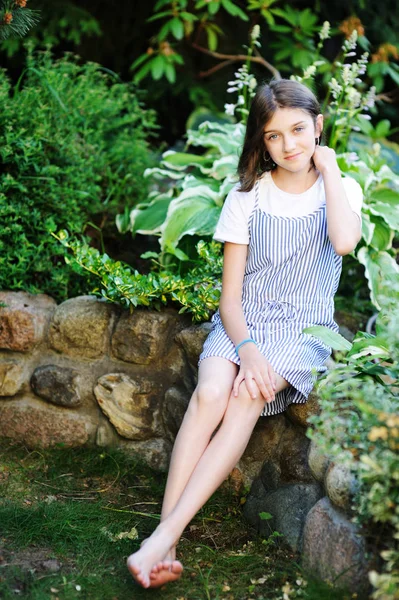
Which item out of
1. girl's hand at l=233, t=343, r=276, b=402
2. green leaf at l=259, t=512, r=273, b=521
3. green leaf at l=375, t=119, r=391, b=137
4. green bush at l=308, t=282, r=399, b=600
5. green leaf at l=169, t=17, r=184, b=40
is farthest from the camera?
green leaf at l=375, t=119, r=391, b=137

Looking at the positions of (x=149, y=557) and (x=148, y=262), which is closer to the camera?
(x=149, y=557)

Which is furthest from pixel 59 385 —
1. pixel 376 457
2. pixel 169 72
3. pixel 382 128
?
pixel 382 128

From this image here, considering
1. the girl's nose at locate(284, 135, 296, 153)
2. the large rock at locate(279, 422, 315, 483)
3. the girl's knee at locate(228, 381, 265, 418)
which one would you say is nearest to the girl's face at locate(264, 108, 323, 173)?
the girl's nose at locate(284, 135, 296, 153)

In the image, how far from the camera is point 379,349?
2064mm

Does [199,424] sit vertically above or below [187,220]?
below

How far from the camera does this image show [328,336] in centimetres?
212

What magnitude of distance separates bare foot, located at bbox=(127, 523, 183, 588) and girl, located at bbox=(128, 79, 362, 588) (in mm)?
79

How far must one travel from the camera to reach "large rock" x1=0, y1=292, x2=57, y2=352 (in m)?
2.66

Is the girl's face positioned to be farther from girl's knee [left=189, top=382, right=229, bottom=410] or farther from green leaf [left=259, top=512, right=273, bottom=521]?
green leaf [left=259, top=512, right=273, bottom=521]

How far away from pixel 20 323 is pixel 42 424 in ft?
1.22

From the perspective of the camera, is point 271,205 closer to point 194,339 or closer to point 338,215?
point 338,215

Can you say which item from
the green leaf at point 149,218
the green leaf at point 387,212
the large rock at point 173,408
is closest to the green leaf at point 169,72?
the green leaf at point 149,218

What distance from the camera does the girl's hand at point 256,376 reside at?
203cm

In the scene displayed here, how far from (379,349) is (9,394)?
1361 mm
